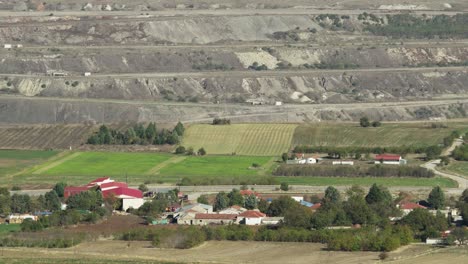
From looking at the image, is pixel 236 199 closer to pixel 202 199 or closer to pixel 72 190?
pixel 202 199

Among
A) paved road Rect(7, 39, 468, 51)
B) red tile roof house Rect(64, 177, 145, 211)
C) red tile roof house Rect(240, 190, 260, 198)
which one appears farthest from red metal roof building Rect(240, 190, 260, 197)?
paved road Rect(7, 39, 468, 51)

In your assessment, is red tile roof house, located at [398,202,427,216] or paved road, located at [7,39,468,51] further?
paved road, located at [7,39,468,51]

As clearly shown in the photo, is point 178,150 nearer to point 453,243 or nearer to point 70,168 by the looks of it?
point 70,168

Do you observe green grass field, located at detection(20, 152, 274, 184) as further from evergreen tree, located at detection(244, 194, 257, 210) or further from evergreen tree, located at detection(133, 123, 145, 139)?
evergreen tree, located at detection(244, 194, 257, 210)

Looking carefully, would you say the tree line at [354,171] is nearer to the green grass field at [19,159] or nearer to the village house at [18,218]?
the green grass field at [19,159]

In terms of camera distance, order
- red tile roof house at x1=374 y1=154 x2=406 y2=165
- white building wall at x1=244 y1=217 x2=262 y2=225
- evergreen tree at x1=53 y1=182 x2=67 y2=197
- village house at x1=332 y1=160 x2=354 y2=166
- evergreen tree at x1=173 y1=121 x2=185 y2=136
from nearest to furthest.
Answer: white building wall at x1=244 y1=217 x2=262 y2=225 < evergreen tree at x1=53 y1=182 x2=67 y2=197 < red tile roof house at x1=374 y1=154 x2=406 y2=165 < village house at x1=332 y1=160 x2=354 y2=166 < evergreen tree at x1=173 y1=121 x2=185 y2=136

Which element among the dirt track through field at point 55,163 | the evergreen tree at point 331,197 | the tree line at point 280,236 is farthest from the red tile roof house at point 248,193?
the dirt track through field at point 55,163

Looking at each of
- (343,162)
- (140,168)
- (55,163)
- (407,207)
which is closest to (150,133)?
(55,163)

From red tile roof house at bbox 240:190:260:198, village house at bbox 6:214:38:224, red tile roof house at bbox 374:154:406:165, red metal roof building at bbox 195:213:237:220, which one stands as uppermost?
red tile roof house at bbox 374:154:406:165
